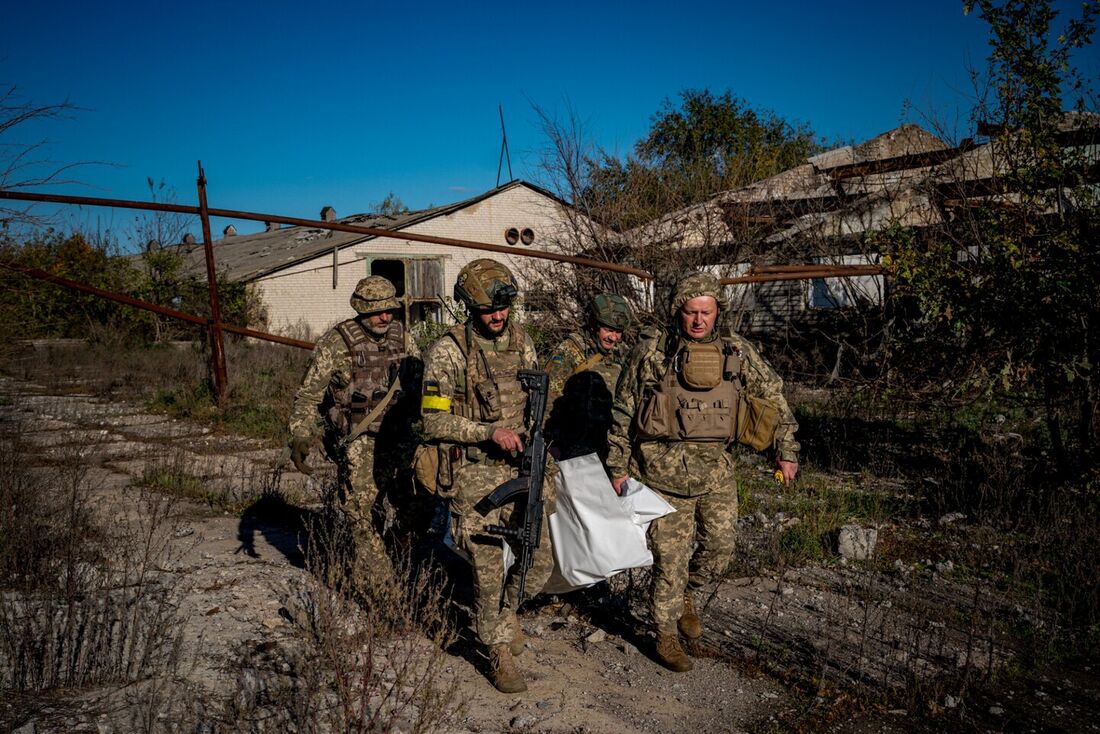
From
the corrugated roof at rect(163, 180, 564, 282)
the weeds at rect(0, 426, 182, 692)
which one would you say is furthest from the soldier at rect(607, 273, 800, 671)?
the corrugated roof at rect(163, 180, 564, 282)

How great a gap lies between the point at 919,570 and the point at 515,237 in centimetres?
1763

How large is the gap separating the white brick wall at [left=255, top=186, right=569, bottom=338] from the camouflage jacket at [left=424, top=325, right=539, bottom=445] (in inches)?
660

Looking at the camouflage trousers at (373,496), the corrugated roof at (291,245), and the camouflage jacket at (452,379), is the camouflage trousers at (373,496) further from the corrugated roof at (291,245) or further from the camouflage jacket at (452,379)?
the corrugated roof at (291,245)

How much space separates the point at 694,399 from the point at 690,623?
1292 mm

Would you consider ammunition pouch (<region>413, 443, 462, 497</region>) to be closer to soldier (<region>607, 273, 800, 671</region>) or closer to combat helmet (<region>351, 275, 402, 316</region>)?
soldier (<region>607, 273, 800, 671</region>)

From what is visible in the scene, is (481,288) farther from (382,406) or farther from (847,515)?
(847,515)

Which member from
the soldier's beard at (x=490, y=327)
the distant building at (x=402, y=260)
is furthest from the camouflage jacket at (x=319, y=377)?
the distant building at (x=402, y=260)

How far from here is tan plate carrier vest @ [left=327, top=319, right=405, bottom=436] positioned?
4.84m

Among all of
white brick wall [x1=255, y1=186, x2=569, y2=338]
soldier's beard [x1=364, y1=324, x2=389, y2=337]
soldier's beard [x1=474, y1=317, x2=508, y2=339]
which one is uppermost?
white brick wall [x1=255, y1=186, x2=569, y2=338]

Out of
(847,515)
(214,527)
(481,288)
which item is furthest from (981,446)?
(214,527)

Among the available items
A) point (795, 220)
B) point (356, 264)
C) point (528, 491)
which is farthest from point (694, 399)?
point (356, 264)

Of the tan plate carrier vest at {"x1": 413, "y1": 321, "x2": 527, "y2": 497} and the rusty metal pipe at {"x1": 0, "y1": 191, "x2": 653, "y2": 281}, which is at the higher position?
the rusty metal pipe at {"x1": 0, "y1": 191, "x2": 653, "y2": 281}

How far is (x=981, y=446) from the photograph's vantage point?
7738 millimetres

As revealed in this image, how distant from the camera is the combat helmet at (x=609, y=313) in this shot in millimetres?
5414
